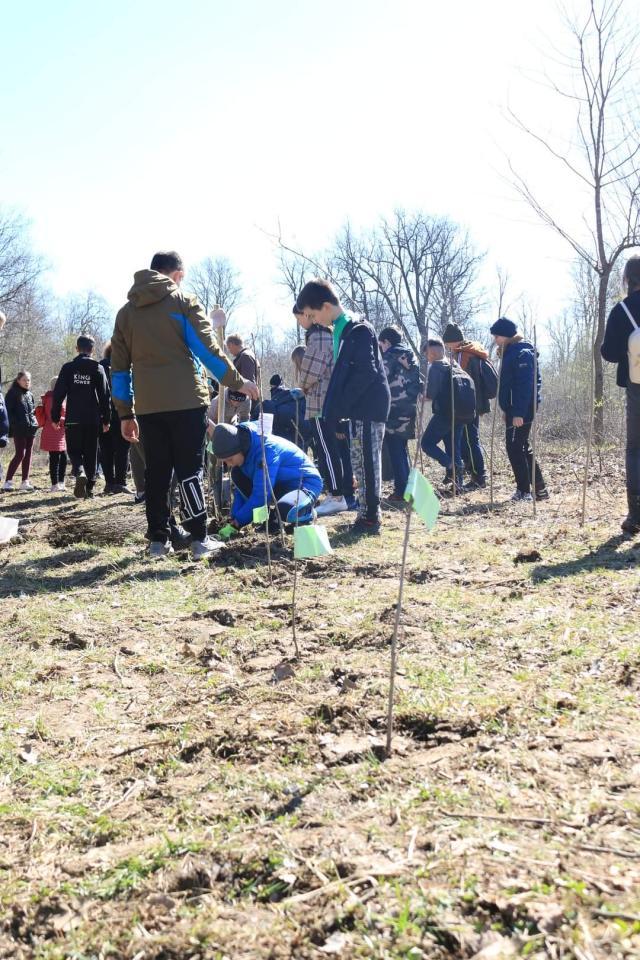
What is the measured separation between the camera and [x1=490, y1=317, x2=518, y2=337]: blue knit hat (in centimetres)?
→ 723

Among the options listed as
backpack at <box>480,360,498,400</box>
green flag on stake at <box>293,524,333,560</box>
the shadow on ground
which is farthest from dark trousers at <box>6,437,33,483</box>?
green flag on stake at <box>293,524,333,560</box>

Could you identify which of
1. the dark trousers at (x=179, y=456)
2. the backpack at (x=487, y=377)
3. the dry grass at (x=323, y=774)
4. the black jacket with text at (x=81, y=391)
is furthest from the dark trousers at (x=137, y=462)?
the backpack at (x=487, y=377)

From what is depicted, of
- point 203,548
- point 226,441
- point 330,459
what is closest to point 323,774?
point 203,548

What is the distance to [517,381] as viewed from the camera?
23.5 feet

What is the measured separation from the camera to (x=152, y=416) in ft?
16.6

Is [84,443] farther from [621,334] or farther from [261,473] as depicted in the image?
[621,334]

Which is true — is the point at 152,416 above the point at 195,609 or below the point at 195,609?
above

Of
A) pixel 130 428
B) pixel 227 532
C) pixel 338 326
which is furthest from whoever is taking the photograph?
pixel 227 532

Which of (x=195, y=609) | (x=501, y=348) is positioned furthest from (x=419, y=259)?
(x=195, y=609)

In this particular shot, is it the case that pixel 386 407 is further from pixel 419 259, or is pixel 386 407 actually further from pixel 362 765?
pixel 419 259

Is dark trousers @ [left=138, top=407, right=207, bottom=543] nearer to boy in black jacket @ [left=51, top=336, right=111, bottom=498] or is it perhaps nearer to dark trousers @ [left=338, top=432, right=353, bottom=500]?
dark trousers @ [left=338, top=432, right=353, bottom=500]

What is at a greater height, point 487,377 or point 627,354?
point 487,377

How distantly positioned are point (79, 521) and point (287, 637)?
3969mm

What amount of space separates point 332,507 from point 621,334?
288 centimetres
